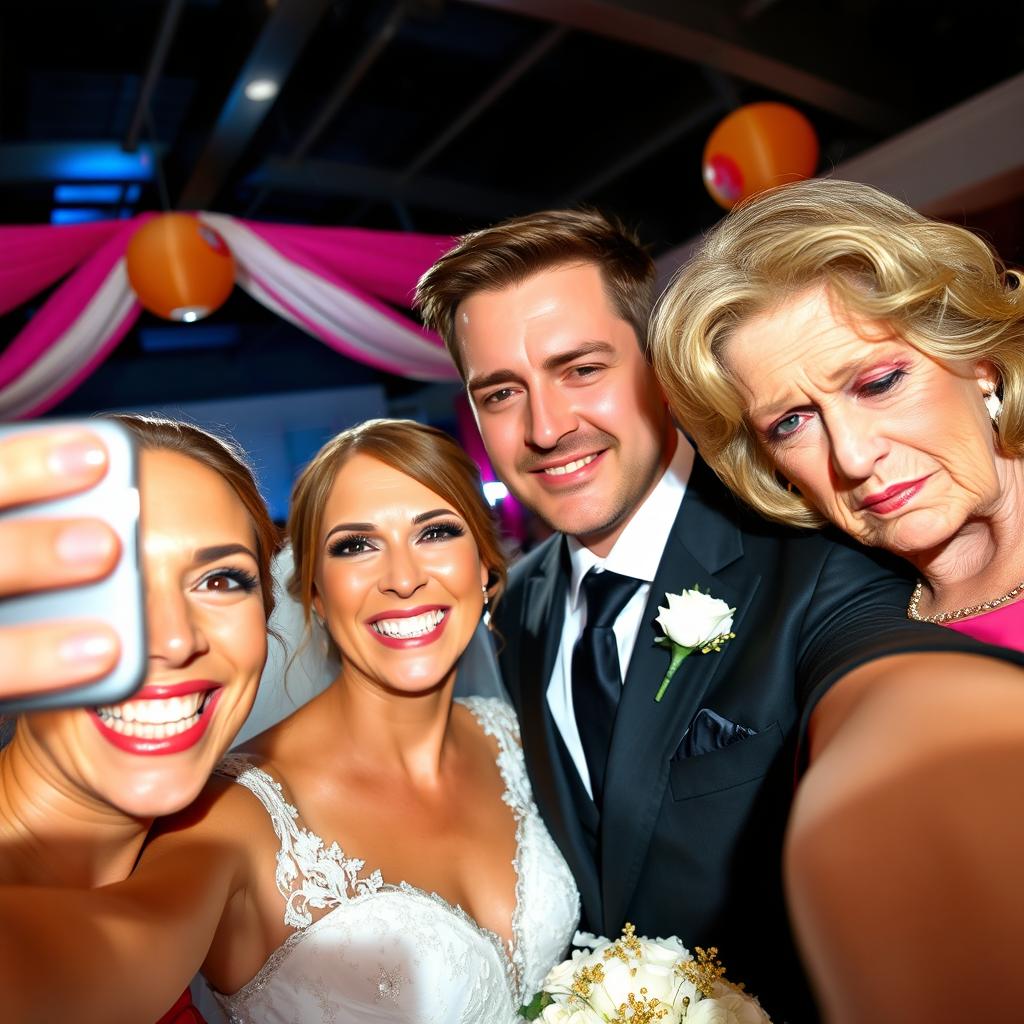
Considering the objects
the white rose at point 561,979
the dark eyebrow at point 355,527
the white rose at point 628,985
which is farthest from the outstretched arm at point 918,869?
the dark eyebrow at point 355,527

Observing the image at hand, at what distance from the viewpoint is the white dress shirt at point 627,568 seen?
229 cm

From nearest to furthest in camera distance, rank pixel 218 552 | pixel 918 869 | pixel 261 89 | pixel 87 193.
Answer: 1. pixel 918 869
2. pixel 218 552
3. pixel 261 89
4. pixel 87 193

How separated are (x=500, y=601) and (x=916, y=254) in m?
1.62

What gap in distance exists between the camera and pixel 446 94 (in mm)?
7727

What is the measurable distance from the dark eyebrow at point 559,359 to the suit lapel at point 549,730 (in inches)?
21.3

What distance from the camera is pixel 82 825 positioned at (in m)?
1.34

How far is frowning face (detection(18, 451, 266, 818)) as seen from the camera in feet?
4.07

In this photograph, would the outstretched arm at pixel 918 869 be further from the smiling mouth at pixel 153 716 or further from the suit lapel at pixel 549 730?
the suit lapel at pixel 549 730

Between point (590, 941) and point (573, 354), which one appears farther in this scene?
point (573, 354)

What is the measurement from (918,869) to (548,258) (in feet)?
6.48

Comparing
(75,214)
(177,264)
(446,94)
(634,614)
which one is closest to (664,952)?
(634,614)

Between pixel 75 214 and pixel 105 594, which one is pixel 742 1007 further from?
pixel 75 214

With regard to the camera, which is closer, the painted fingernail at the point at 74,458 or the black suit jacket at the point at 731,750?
the painted fingernail at the point at 74,458

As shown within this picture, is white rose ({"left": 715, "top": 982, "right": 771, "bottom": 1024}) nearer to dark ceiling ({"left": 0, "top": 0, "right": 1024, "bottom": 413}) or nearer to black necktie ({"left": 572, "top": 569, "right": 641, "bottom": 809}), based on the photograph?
black necktie ({"left": 572, "top": 569, "right": 641, "bottom": 809})
